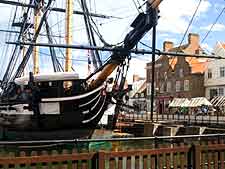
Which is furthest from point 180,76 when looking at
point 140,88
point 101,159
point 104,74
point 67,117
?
point 101,159

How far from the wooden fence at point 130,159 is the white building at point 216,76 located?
61.6 m

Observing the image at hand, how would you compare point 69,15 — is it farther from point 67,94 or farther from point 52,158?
point 52,158

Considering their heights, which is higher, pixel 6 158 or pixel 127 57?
pixel 127 57

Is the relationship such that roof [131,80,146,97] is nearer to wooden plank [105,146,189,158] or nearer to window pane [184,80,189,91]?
window pane [184,80,189,91]

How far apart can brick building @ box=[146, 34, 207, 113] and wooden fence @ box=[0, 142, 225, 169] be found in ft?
203

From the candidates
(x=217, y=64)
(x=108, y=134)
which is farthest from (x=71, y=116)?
(x=217, y=64)

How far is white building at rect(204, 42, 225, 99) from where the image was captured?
6938cm

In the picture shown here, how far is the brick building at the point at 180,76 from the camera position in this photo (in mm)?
75188

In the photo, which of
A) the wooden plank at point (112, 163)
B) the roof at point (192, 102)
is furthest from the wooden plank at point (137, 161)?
the roof at point (192, 102)

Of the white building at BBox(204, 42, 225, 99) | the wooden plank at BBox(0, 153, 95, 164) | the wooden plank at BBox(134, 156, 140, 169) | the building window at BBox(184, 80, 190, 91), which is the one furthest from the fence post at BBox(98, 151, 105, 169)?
the building window at BBox(184, 80, 190, 91)

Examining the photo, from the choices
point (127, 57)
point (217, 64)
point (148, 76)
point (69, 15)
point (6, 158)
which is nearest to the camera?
point (6, 158)

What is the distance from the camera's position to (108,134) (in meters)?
26.4

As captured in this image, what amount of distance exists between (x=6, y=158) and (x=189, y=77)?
2800 inches

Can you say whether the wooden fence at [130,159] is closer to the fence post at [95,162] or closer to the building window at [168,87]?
the fence post at [95,162]
